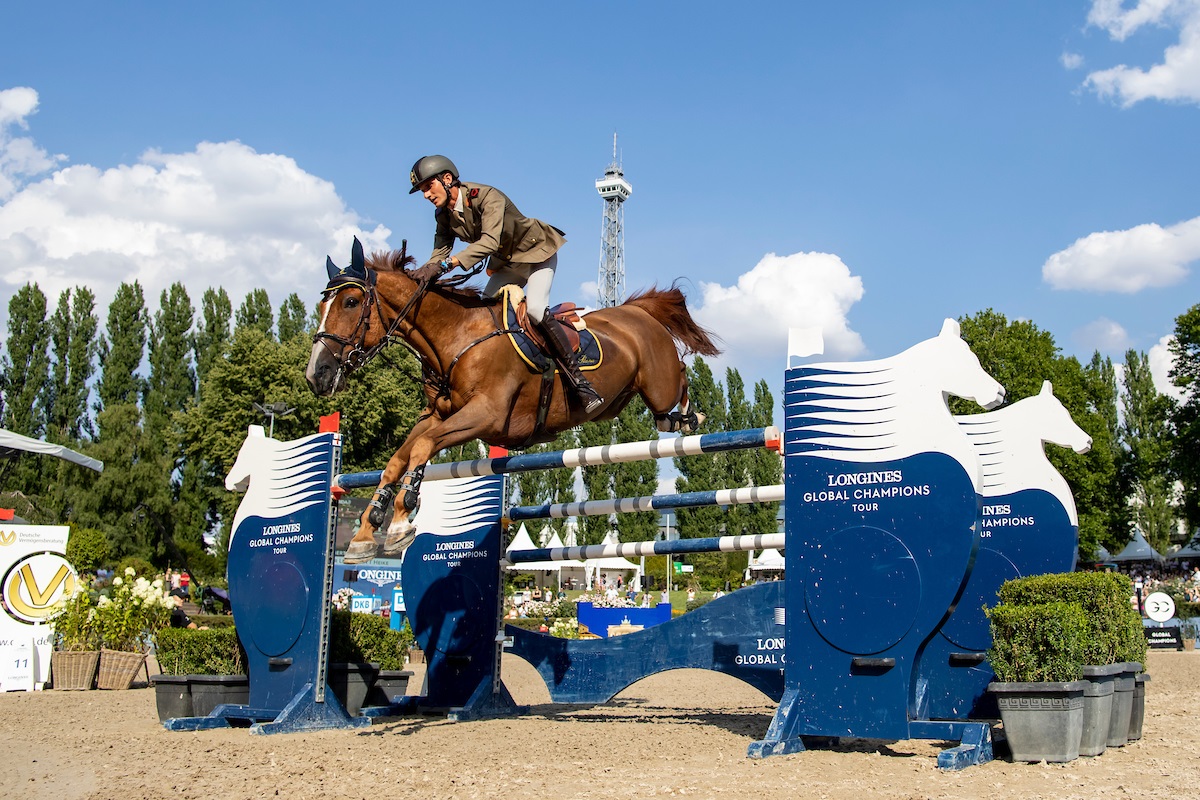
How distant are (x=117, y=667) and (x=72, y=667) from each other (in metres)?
0.45

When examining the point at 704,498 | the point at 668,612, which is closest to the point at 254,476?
the point at 704,498

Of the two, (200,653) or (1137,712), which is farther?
(200,653)

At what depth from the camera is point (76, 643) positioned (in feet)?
34.8

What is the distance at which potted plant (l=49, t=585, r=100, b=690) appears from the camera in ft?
34.3

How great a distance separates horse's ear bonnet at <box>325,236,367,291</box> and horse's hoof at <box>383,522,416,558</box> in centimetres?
141

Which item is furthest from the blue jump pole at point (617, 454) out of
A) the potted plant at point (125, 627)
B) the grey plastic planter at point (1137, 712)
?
the potted plant at point (125, 627)

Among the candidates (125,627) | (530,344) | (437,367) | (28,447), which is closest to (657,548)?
(530,344)

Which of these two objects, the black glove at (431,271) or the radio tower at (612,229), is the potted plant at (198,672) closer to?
the black glove at (431,271)

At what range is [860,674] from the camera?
16.1 feet

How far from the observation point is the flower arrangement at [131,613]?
10141 millimetres

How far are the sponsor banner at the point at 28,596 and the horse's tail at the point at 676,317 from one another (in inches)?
310

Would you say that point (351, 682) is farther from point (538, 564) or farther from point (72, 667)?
point (538, 564)

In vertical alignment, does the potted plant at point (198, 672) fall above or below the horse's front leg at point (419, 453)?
below

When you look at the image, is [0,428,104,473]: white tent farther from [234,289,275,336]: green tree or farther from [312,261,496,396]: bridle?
[234,289,275,336]: green tree
